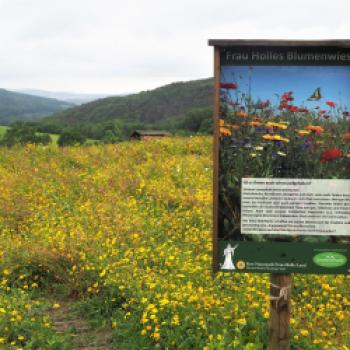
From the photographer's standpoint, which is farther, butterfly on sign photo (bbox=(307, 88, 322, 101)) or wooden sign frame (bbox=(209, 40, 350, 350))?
butterfly on sign photo (bbox=(307, 88, 322, 101))

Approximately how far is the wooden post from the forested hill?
292 feet

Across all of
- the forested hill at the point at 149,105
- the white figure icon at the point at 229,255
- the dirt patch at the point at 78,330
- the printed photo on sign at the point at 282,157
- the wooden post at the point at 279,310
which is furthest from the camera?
the forested hill at the point at 149,105

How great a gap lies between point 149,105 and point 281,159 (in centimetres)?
10013

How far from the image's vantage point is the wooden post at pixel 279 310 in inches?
140

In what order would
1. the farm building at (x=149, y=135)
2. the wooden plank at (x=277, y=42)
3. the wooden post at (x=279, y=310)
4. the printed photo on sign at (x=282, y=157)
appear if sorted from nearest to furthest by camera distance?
the wooden plank at (x=277, y=42), the printed photo on sign at (x=282, y=157), the wooden post at (x=279, y=310), the farm building at (x=149, y=135)

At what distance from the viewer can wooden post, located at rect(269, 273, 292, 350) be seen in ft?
11.6

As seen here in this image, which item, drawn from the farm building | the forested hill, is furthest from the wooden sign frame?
the forested hill

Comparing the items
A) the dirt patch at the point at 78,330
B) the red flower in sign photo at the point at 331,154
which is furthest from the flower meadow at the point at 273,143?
the dirt patch at the point at 78,330

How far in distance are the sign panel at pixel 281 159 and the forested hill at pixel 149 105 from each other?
8915cm

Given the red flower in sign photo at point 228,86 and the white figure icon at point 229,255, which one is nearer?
the red flower in sign photo at point 228,86

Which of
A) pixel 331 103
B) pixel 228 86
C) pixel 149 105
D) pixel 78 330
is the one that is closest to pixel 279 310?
pixel 331 103

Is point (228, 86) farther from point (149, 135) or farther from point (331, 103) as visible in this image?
point (149, 135)

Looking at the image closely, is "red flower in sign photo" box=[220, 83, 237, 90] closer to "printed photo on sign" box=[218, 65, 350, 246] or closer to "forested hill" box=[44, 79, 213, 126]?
"printed photo on sign" box=[218, 65, 350, 246]

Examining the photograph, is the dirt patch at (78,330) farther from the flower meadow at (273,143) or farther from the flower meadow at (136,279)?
the flower meadow at (273,143)
